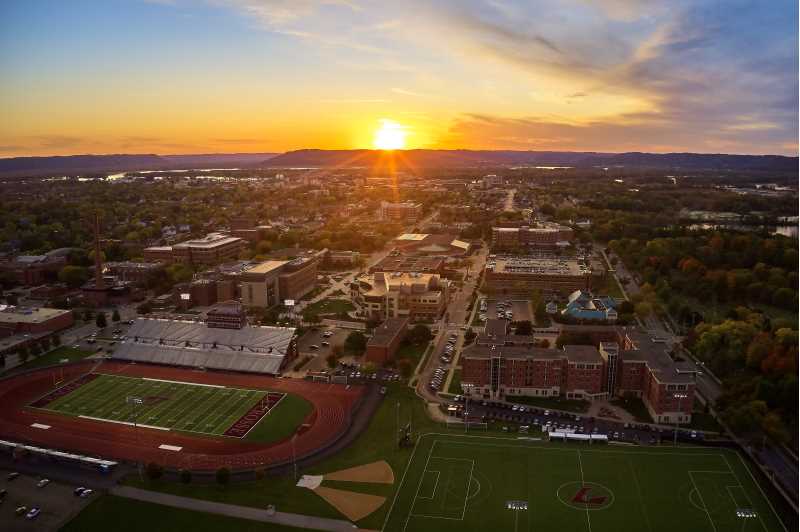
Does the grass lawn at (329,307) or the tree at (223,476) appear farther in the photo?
the grass lawn at (329,307)

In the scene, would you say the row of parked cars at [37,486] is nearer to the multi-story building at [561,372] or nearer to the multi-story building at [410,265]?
the multi-story building at [561,372]

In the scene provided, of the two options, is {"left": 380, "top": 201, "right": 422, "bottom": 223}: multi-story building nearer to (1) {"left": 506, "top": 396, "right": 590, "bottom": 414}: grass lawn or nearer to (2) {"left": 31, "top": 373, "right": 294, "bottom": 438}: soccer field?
(2) {"left": 31, "top": 373, "right": 294, "bottom": 438}: soccer field

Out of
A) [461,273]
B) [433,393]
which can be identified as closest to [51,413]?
[433,393]

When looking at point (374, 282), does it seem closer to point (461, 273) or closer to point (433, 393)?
point (461, 273)

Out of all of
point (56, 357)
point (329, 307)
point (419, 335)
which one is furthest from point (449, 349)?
point (56, 357)

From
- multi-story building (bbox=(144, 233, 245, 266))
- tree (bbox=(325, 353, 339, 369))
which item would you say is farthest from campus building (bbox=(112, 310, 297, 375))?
multi-story building (bbox=(144, 233, 245, 266))

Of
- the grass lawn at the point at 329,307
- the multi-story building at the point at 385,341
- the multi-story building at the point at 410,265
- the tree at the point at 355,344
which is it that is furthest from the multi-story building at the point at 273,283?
the tree at the point at 355,344

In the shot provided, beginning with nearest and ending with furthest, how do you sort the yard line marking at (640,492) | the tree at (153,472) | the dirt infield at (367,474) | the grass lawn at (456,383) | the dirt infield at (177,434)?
1. the yard line marking at (640,492)
2. the tree at (153,472)
3. the dirt infield at (367,474)
4. the dirt infield at (177,434)
5. the grass lawn at (456,383)
